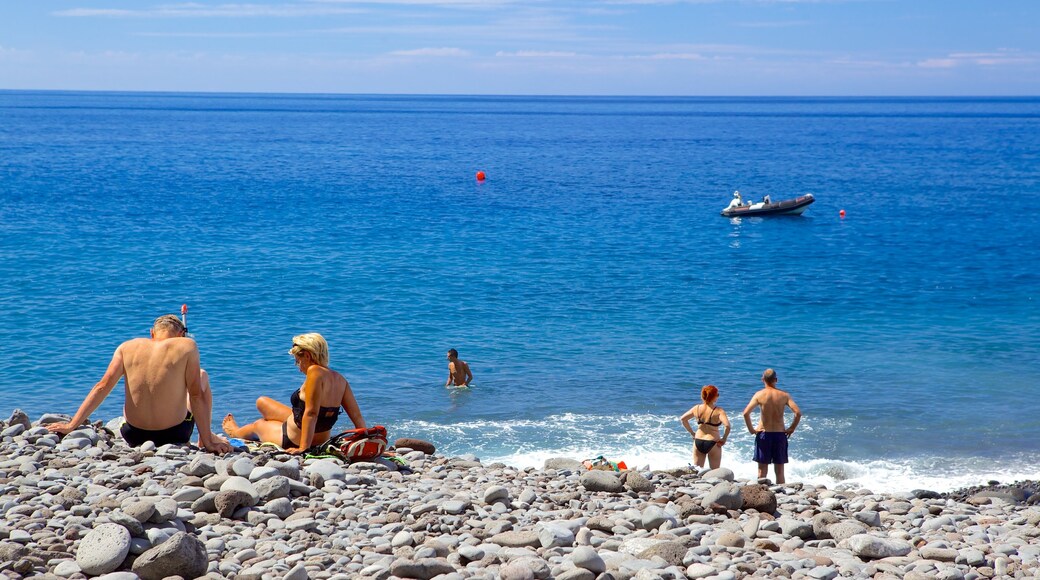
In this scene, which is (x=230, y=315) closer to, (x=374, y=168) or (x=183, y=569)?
(x=183, y=569)

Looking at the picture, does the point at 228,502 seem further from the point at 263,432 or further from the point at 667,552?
the point at 667,552

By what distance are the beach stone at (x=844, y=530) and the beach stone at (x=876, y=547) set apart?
321mm

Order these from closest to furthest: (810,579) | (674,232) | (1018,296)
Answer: (810,579) < (1018,296) < (674,232)

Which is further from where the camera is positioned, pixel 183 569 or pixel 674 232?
pixel 674 232

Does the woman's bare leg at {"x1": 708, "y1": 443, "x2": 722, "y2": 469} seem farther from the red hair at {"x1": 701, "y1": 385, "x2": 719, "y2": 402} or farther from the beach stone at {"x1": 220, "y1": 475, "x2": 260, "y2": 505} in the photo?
the beach stone at {"x1": 220, "y1": 475, "x2": 260, "y2": 505}

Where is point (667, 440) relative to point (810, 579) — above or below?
below

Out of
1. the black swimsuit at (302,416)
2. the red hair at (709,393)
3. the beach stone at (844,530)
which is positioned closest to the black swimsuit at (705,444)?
the red hair at (709,393)

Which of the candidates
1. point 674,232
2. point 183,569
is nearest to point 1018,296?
point 674,232

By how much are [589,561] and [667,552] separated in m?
0.80

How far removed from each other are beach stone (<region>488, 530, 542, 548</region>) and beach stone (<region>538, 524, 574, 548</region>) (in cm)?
4

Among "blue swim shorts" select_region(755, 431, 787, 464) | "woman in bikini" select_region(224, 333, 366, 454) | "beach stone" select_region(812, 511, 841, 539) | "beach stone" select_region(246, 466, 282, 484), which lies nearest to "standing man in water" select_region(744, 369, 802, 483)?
"blue swim shorts" select_region(755, 431, 787, 464)

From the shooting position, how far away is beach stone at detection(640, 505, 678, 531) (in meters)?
→ 7.90

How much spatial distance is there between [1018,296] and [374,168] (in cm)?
5587

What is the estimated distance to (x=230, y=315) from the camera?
1064 inches
